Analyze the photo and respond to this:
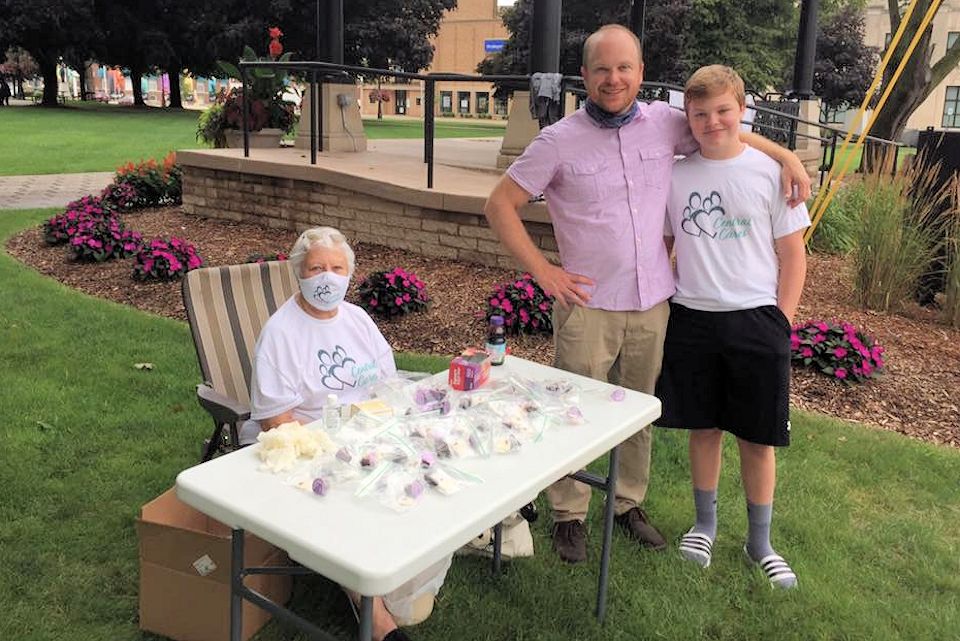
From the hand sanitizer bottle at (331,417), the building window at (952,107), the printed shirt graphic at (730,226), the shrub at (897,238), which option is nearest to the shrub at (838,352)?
the shrub at (897,238)

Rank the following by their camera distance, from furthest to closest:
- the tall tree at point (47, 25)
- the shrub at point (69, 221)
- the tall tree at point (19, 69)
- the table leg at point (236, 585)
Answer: the tall tree at point (19, 69) → the tall tree at point (47, 25) → the shrub at point (69, 221) → the table leg at point (236, 585)

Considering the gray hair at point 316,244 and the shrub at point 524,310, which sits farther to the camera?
the shrub at point 524,310

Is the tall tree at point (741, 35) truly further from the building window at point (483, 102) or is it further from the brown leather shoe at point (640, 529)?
the building window at point (483, 102)

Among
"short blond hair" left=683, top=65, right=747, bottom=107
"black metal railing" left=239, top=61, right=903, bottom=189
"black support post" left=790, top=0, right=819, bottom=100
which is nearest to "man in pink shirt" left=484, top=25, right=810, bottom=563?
"short blond hair" left=683, top=65, right=747, bottom=107

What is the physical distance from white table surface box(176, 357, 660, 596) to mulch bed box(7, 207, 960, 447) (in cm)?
314

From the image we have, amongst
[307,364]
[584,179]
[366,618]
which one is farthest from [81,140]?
[366,618]

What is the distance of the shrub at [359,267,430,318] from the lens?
607cm

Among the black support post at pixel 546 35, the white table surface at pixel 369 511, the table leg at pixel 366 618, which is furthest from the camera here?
the black support post at pixel 546 35

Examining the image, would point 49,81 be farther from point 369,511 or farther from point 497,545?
point 369,511

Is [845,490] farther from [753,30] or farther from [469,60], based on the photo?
[469,60]

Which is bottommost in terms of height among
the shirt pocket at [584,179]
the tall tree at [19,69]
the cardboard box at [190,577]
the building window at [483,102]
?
the cardboard box at [190,577]

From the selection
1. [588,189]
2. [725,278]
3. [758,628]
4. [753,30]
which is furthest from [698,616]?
[753,30]

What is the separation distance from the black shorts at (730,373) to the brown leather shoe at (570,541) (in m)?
0.59

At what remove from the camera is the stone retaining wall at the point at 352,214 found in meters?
6.95
